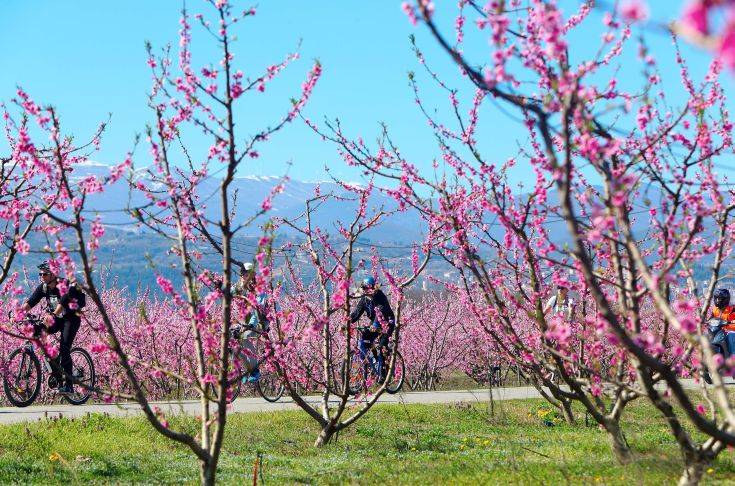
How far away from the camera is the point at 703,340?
3371mm

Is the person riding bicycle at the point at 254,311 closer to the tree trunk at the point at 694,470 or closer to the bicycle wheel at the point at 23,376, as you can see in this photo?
the tree trunk at the point at 694,470

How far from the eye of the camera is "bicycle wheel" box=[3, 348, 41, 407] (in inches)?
547

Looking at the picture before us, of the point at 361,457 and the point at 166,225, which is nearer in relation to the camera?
the point at 166,225

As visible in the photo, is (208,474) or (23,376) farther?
(23,376)

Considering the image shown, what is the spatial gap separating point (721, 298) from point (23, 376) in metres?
12.8

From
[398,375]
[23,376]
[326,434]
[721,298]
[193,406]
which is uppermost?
[721,298]

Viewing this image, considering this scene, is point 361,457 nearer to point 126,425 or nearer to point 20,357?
point 126,425

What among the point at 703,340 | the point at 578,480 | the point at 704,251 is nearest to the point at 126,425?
the point at 578,480

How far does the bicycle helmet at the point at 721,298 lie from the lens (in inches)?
616

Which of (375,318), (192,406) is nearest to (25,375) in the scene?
(192,406)

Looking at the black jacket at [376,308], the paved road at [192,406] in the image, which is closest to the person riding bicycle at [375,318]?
the black jacket at [376,308]

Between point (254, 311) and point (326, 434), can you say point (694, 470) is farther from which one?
point (326, 434)

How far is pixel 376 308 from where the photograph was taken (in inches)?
513

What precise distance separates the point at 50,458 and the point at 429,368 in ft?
90.6
